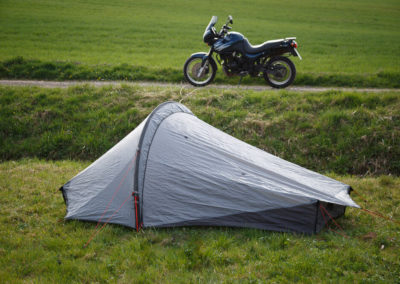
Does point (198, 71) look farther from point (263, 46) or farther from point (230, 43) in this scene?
point (263, 46)

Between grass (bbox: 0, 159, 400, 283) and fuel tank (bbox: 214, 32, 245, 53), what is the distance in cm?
569

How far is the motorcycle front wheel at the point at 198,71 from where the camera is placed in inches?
402

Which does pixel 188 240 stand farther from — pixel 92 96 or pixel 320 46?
pixel 320 46

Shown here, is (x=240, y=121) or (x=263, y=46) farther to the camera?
(x=263, y=46)

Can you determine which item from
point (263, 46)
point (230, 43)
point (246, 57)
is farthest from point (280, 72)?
point (230, 43)

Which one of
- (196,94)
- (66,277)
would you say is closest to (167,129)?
(66,277)

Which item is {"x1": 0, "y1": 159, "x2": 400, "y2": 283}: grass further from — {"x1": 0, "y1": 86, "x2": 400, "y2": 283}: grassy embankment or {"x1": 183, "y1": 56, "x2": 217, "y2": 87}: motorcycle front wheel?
{"x1": 183, "y1": 56, "x2": 217, "y2": 87}: motorcycle front wheel

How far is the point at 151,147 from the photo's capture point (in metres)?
5.31

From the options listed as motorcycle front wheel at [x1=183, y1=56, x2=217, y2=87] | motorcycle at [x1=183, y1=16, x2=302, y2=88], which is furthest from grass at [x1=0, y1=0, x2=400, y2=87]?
motorcycle at [x1=183, y1=16, x2=302, y2=88]

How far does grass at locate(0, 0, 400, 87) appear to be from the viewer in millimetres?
12438

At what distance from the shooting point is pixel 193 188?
5.06m

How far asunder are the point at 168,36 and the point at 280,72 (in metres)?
13.1

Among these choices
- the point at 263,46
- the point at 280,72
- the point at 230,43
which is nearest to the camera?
the point at 263,46

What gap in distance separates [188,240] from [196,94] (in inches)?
219
